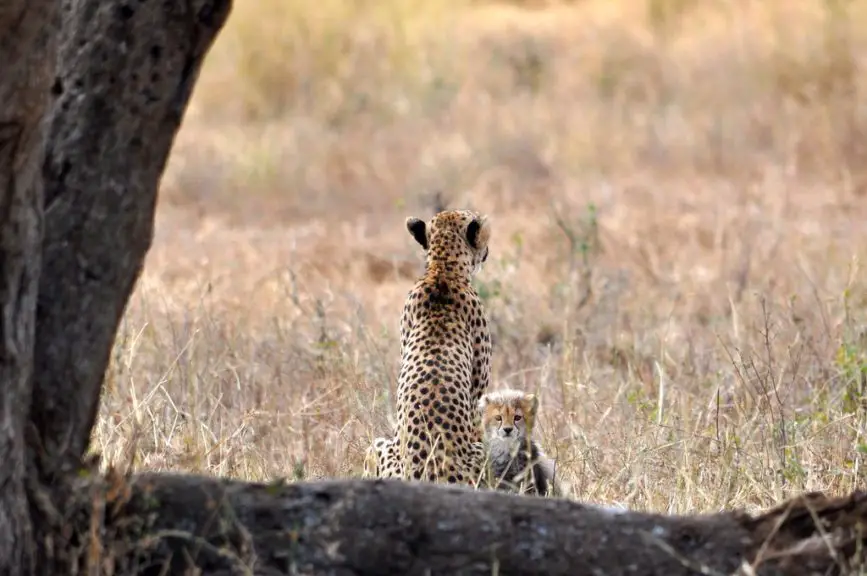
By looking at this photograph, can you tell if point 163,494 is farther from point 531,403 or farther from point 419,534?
point 531,403

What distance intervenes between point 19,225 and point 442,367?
6.71 ft

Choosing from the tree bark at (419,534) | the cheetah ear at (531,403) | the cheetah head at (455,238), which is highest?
the cheetah head at (455,238)

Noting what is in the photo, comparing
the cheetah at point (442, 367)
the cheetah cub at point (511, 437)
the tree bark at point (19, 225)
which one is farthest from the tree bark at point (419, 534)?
the cheetah cub at point (511, 437)

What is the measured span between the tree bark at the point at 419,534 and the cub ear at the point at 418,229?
88.0 inches

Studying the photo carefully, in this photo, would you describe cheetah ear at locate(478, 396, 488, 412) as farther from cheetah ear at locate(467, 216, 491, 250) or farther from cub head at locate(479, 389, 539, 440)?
cheetah ear at locate(467, 216, 491, 250)

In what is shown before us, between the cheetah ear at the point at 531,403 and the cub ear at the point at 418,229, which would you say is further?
the cub ear at the point at 418,229

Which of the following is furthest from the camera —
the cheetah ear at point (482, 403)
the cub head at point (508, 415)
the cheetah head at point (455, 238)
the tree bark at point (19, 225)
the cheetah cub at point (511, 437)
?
the cheetah head at point (455, 238)

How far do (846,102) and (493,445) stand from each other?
7043 millimetres

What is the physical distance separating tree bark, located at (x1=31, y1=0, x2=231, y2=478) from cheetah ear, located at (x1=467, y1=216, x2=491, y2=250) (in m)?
2.31

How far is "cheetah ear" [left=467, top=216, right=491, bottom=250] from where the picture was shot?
17.3 ft

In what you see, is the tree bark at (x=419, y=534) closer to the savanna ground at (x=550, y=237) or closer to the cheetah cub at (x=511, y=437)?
the savanna ground at (x=550, y=237)

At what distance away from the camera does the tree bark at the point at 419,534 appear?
2.96 meters

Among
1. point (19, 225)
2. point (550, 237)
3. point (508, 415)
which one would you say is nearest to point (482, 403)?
point (508, 415)

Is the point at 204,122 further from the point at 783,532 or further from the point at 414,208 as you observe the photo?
the point at 783,532
